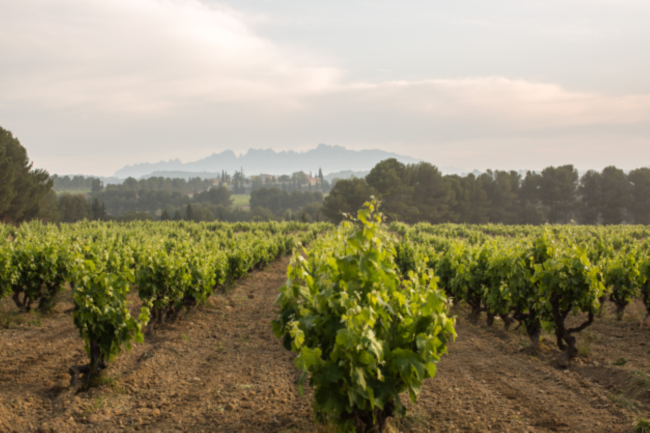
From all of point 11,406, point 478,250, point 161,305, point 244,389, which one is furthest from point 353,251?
point 478,250

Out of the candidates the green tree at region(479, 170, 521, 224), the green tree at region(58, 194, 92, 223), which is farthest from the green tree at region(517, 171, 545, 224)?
the green tree at region(58, 194, 92, 223)

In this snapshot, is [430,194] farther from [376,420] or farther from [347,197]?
[376,420]

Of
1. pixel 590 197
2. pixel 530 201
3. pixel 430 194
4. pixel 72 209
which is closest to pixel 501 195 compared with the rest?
pixel 530 201

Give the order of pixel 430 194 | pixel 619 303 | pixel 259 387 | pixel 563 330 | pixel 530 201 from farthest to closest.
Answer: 1. pixel 530 201
2. pixel 430 194
3. pixel 619 303
4. pixel 563 330
5. pixel 259 387

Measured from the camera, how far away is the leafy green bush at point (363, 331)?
305 cm

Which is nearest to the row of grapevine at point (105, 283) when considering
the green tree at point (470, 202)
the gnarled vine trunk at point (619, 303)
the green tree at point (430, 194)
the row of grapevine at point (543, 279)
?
the row of grapevine at point (543, 279)

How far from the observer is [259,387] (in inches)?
212

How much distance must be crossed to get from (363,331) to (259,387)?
3281 millimetres

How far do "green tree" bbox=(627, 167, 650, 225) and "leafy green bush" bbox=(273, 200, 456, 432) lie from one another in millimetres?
71715

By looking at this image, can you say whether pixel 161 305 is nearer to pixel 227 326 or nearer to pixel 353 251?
pixel 227 326

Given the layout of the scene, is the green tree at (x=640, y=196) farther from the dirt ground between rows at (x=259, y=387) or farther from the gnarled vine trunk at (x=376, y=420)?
the gnarled vine trunk at (x=376, y=420)

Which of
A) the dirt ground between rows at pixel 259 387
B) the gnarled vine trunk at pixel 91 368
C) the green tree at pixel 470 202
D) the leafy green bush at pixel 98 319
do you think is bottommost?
the dirt ground between rows at pixel 259 387

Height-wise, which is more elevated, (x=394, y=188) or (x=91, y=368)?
(x=394, y=188)

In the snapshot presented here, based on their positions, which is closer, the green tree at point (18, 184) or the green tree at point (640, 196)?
the green tree at point (18, 184)
